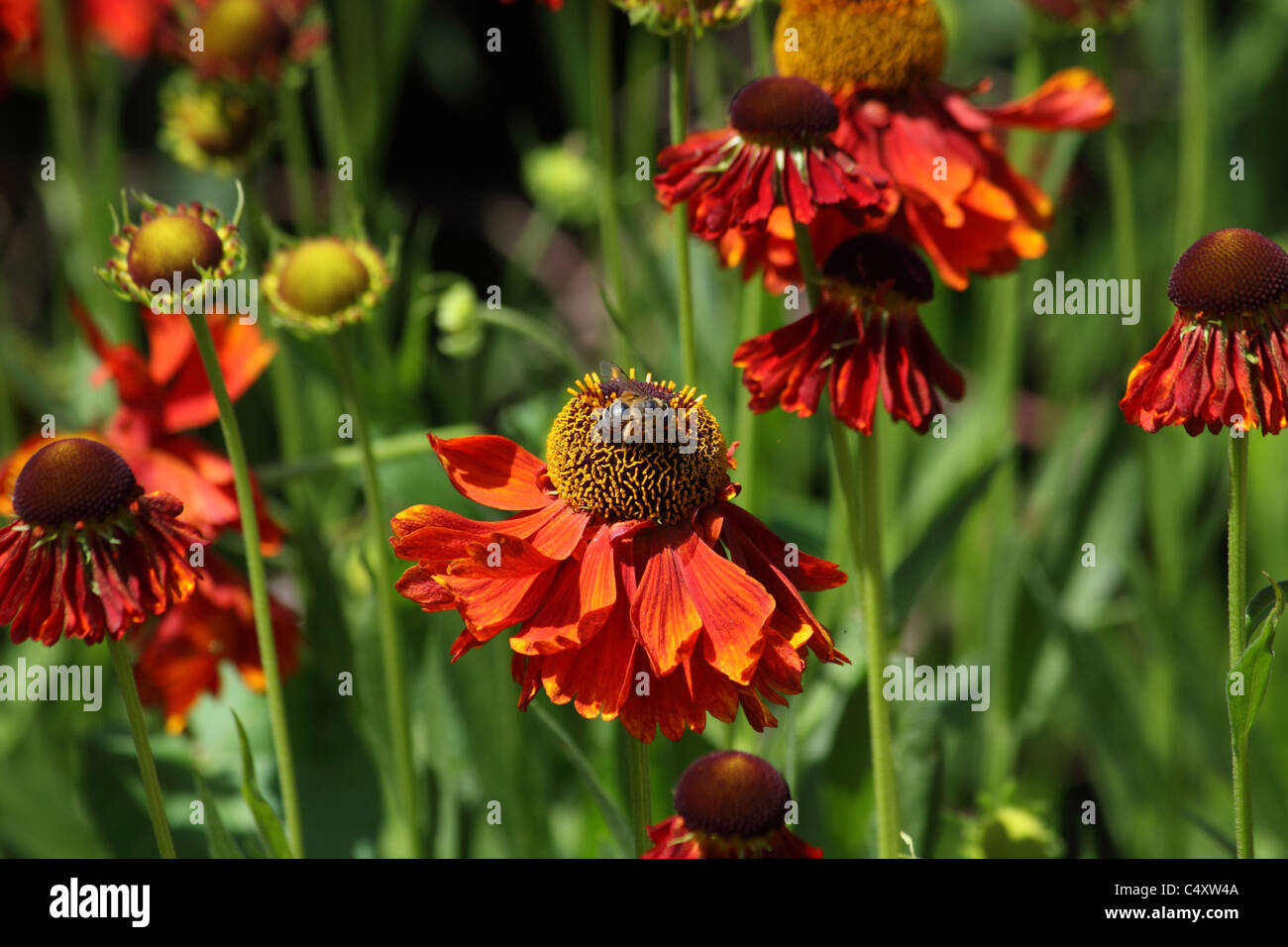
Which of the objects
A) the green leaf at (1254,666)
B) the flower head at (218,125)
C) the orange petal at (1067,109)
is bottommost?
the green leaf at (1254,666)

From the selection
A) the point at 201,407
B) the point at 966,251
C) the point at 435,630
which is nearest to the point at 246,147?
the point at 201,407

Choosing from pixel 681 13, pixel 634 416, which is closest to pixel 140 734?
pixel 634 416

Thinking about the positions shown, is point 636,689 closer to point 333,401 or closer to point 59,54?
point 333,401

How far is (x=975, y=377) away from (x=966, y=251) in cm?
104

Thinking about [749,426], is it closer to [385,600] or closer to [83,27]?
[385,600]

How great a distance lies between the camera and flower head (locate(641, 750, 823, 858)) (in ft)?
2.34

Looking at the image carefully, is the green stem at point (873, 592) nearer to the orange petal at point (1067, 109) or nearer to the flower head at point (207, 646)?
the orange petal at point (1067, 109)

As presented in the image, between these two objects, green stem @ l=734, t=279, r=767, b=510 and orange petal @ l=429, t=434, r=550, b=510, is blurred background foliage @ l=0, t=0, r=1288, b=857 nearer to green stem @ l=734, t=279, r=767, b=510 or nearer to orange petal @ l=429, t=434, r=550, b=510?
green stem @ l=734, t=279, r=767, b=510

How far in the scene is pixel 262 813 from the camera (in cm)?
87

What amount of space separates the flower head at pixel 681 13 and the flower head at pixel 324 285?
282mm

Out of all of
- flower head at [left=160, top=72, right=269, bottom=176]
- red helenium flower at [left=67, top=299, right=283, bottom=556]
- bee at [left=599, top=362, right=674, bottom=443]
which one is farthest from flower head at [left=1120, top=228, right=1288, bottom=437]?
flower head at [left=160, top=72, right=269, bottom=176]

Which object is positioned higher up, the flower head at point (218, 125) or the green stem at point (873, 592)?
the flower head at point (218, 125)

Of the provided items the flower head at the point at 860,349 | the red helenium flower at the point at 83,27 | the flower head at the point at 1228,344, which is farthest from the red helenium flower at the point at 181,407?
the flower head at the point at 1228,344

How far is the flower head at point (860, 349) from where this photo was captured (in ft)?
2.93
